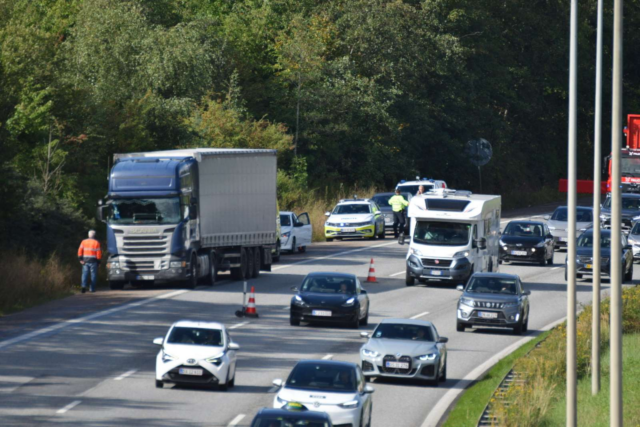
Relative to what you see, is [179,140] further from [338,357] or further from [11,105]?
[338,357]

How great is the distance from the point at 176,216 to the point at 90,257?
2.80m

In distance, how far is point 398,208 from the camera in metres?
52.4

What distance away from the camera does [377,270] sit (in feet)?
137

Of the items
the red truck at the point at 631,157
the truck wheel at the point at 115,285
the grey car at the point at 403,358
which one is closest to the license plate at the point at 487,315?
the grey car at the point at 403,358

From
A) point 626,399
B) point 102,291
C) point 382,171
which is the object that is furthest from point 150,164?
point 382,171

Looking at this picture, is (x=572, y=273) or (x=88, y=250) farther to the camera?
(x=88, y=250)

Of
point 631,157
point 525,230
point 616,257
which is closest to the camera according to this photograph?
point 616,257

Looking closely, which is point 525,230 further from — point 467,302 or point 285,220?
point 467,302

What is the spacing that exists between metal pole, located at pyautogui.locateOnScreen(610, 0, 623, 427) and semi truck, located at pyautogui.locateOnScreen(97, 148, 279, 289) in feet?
67.1

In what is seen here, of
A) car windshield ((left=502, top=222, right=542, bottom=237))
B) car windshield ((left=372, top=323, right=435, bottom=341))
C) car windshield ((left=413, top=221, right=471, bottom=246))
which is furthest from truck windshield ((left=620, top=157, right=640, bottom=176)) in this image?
car windshield ((left=372, top=323, right=435, bottom=341))

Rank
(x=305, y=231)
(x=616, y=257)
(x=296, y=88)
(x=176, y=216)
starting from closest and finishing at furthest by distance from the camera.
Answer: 1. (x=616, y=257)
2. (x=176, y=216)
3. (x=305, y=231)
4. (x=296, y=88)

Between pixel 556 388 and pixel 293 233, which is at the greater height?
pixel 293 233

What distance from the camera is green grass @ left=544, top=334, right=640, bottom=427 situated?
2075 cm

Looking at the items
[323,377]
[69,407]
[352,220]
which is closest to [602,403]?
[323,377]
